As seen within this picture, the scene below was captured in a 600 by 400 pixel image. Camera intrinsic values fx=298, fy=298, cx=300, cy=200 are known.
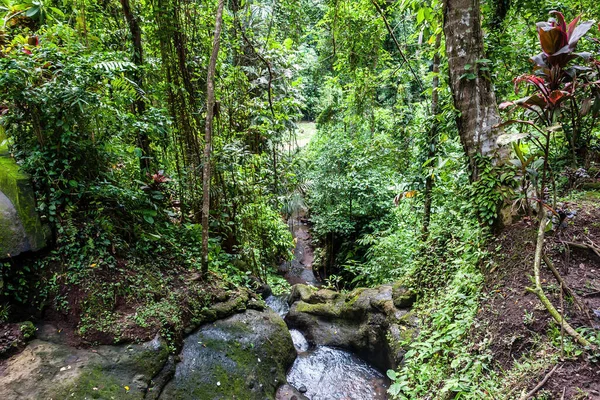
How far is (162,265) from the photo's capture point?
3.94 meters

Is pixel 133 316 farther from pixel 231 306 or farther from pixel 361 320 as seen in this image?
pixel 361 320

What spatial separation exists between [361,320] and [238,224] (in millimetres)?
2737

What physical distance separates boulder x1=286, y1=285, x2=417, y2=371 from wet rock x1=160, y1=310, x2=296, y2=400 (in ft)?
3.50

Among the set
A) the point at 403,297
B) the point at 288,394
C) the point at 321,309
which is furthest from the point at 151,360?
the point at 403,297

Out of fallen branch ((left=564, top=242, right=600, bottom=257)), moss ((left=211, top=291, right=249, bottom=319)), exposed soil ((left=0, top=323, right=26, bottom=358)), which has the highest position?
fallen branch ((left=564, top=242, right=600, bottom=257))

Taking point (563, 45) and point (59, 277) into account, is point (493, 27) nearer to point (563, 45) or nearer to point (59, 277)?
point (563, 45)

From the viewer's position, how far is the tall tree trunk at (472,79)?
316cm

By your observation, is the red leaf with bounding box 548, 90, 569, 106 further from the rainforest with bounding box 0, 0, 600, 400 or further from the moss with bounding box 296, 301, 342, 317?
the moss with bounding box 296, 301, 342, 317

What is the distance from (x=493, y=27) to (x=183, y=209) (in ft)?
16.7

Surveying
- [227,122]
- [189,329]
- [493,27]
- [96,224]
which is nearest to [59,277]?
[96,224]

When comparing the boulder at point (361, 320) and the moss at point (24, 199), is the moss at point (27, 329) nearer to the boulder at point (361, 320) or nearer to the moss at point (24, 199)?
the moss at point (24, 199)

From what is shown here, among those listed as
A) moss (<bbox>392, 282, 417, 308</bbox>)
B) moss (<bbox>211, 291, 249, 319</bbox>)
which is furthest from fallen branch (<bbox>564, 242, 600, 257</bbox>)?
moss (<bbox>211, 291, 249, 319</bbox>)

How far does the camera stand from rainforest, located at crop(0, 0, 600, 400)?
2477 mm

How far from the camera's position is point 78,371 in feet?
8.77
